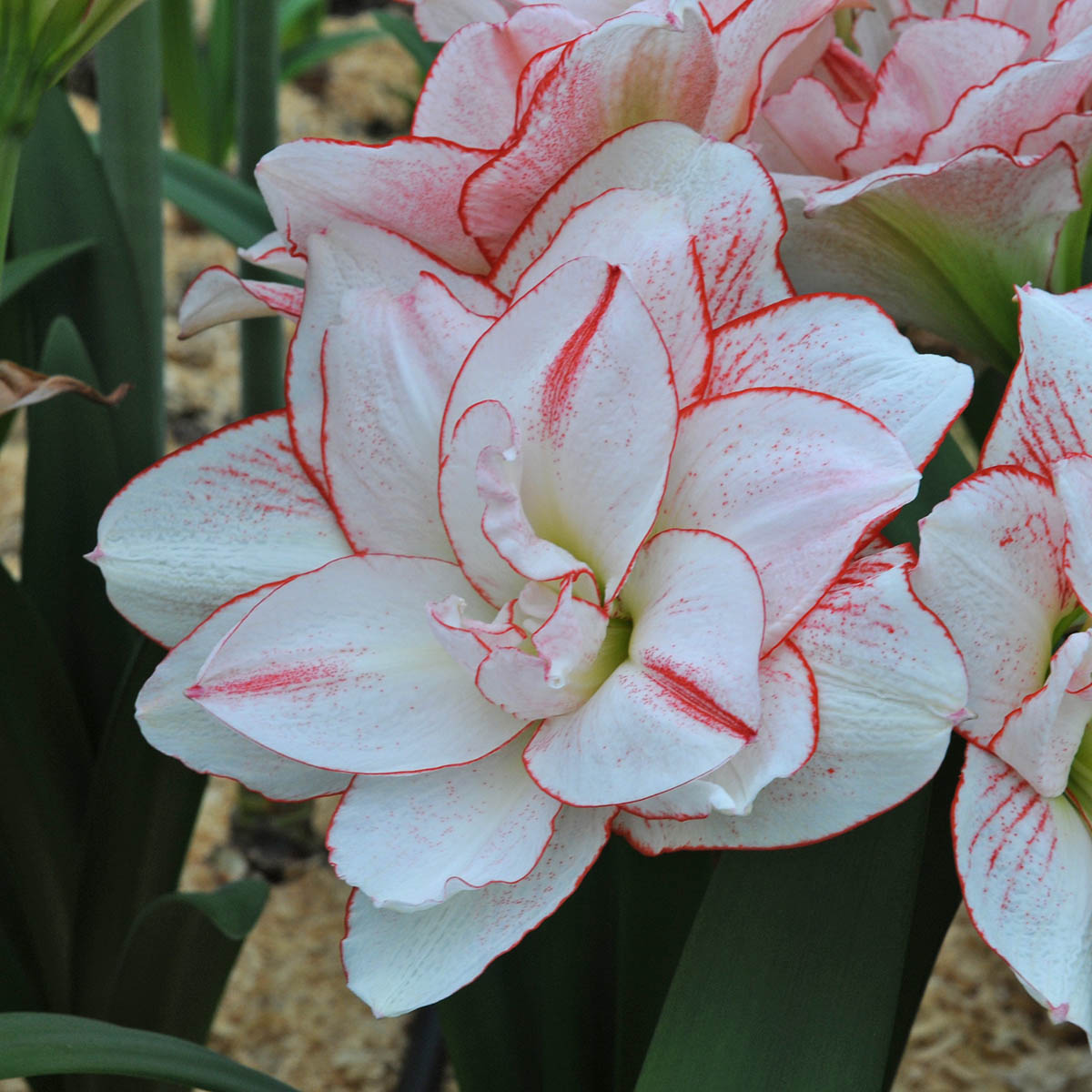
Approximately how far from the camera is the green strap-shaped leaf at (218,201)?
0.77m

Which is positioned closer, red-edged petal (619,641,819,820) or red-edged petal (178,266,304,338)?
red-edged petal (619,641,819,820)

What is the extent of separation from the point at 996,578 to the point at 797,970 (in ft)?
0.47

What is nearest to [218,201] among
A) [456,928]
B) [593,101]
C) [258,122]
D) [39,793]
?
[258,122]

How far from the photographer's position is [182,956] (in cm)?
62

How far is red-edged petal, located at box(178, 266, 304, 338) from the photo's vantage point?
39cm

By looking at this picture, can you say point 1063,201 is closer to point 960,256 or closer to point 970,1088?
point 960,256

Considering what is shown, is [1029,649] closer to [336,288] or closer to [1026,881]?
[1026,881]

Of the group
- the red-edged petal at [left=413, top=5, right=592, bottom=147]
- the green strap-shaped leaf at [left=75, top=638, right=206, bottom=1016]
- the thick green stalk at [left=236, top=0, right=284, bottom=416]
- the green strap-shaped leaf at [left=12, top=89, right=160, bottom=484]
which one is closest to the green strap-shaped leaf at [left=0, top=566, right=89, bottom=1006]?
the green strap-shaped leaf at [left=75, top=638, right=206, bottom=1016]

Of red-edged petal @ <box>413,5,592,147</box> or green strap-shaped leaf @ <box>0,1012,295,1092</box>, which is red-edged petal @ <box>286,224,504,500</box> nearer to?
red-edged petal @ <box>413,5,592,147</box>

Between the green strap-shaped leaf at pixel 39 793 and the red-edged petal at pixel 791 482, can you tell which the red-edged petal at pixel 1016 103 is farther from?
the green strap-shaped leaf at pixel 39 793

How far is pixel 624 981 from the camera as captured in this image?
0.51m

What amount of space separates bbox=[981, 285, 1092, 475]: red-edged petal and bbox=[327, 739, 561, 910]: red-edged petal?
16 cm

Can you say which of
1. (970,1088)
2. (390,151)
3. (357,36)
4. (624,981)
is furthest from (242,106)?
(357,36)

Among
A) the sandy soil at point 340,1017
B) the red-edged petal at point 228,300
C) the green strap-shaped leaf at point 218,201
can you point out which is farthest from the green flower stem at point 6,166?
the sandy soil at point 340,1017
